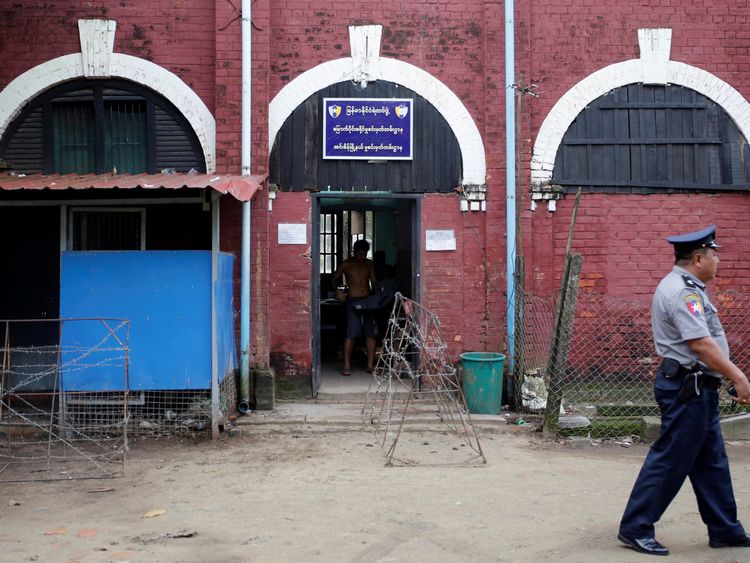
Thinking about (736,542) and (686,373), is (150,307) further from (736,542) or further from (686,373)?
(736,542)

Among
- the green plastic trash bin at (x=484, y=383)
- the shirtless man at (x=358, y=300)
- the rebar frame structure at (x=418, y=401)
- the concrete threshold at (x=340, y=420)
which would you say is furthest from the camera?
the shirtless man at (x=358, y=300)

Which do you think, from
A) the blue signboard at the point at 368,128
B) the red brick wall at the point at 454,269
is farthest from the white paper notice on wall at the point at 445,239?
the blue signboard at the point at 368,128

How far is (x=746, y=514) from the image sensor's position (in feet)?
17.5

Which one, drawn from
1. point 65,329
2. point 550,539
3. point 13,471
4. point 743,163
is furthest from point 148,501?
point 743,163

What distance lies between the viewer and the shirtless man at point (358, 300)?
10.3m

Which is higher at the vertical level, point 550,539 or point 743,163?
point 743,163

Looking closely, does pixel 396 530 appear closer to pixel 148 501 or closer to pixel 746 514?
pixel 148 501

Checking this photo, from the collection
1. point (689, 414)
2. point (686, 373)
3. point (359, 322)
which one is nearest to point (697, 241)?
point (686, 373)

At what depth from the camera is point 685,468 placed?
441 centimetres

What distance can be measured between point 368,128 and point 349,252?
5.98 metres

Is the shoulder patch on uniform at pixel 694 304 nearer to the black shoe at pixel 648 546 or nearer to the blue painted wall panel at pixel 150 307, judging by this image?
the black shoe at pixel 648 546

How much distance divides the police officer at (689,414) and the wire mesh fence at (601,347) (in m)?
4.12

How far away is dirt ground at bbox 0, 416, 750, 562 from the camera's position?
466 centimetres

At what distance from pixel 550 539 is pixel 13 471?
466 cm
